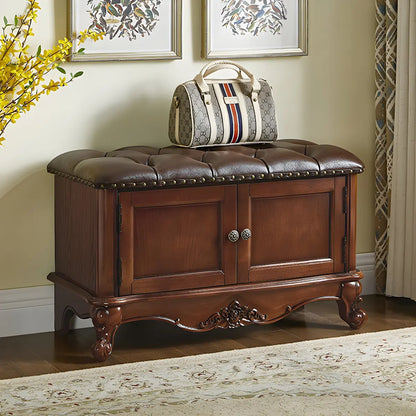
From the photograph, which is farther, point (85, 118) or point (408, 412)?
point (85, 118)

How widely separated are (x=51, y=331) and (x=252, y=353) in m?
0.82

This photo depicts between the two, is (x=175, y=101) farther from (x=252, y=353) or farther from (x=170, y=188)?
(x=252, y=353)

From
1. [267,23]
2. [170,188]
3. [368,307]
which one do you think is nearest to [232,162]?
[170,188]

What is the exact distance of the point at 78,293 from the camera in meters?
3.20

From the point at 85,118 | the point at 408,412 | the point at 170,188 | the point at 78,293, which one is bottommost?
the point at 408,412

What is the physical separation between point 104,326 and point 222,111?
91 cm

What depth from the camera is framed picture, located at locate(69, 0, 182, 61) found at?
3363mm

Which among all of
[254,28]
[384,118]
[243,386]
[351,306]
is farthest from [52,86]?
[384,118]

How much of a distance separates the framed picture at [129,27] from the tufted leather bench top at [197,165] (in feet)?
1.22

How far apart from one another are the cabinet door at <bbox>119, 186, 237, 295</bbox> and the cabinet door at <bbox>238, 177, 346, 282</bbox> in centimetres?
7

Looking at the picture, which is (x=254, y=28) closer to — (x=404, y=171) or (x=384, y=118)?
(x=384, y=118)

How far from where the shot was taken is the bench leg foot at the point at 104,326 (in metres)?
3.09

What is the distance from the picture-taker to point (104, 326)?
10.2 ft

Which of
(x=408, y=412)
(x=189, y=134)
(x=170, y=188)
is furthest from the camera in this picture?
(x=189, y=134)
